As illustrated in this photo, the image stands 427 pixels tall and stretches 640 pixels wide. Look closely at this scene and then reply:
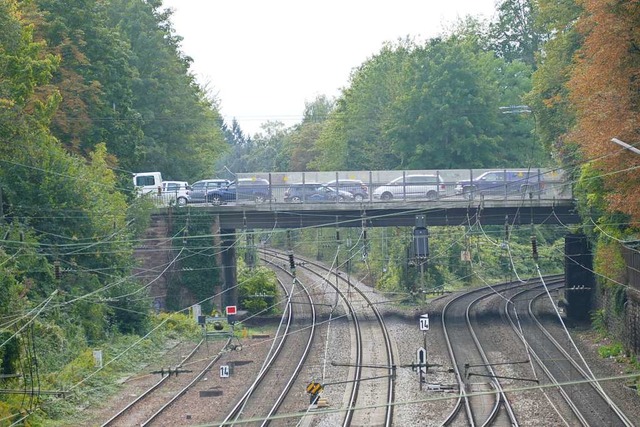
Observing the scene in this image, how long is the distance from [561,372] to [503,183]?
15.4 metres

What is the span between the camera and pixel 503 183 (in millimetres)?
44531

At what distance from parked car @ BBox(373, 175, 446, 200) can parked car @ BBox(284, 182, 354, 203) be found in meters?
1.85

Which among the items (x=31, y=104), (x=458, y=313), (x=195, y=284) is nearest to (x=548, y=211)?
(x=458, y=313)

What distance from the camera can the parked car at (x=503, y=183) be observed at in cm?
4388

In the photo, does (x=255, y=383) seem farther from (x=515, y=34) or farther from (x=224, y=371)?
(x=515, y=34)

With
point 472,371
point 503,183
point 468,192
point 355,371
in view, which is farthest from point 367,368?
point 503,183

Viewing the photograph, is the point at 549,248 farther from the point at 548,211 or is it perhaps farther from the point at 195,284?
the point at 195,284

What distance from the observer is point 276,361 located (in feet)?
113

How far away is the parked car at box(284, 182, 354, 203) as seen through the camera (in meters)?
44.9

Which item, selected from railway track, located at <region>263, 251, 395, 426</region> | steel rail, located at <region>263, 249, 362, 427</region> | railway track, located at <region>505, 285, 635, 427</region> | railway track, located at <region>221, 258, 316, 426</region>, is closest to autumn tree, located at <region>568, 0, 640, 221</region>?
railway track, located at <region>505, 285, 635, 427</region>

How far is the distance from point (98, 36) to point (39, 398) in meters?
27.3

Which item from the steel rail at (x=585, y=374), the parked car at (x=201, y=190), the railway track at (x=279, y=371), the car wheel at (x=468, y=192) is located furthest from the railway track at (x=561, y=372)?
the parked car at (x=201, y=190)

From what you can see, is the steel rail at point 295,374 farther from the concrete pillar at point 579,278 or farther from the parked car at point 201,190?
the concrete pillar at point 579,278

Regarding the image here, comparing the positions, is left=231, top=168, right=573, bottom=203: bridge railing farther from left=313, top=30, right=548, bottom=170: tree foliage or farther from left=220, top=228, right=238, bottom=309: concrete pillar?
left=313, top=30, right=548, bottom=170: tree foliage
